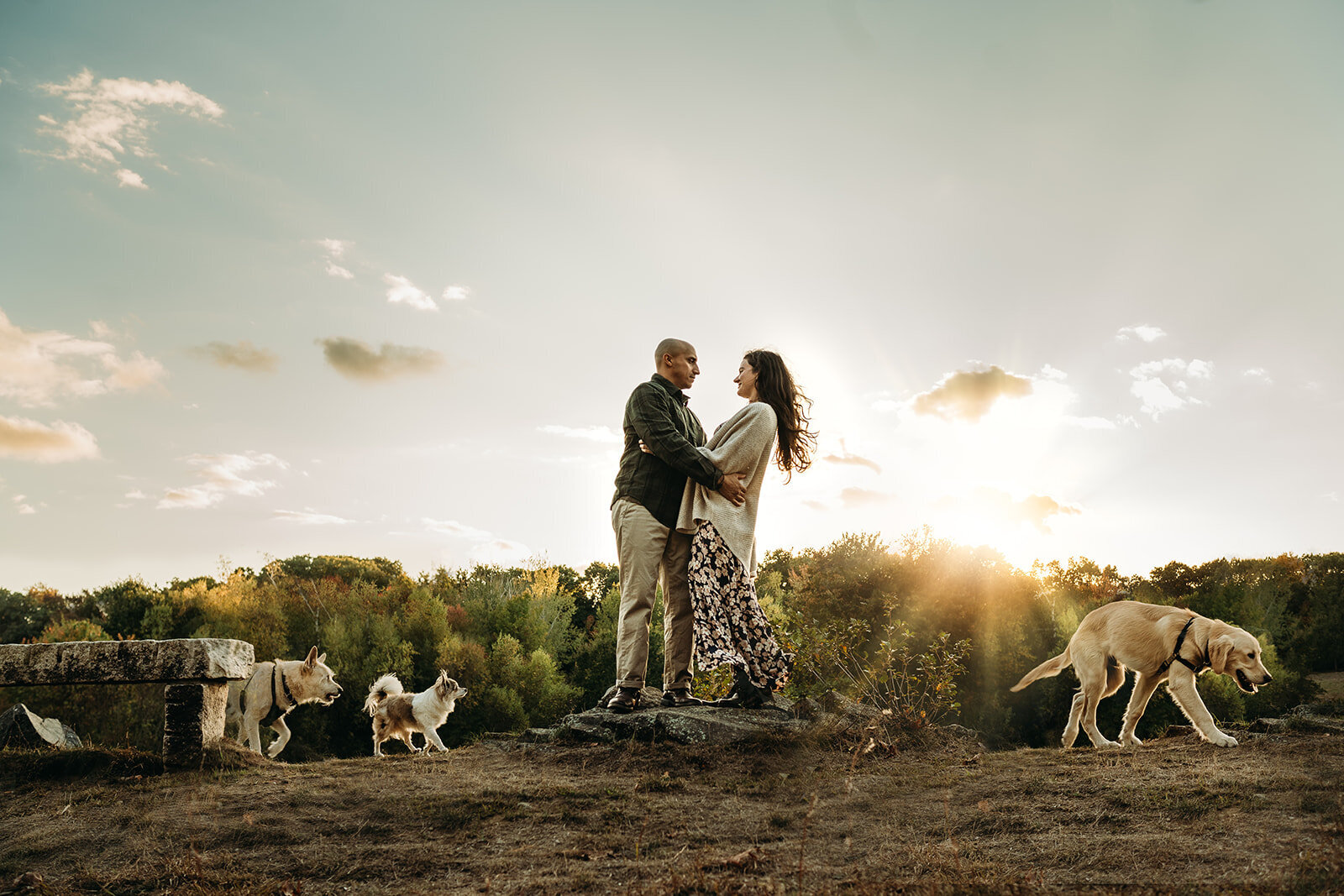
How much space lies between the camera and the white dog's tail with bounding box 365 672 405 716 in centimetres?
932

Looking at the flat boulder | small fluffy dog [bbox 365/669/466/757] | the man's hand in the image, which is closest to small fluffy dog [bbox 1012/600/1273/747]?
the flat boulder

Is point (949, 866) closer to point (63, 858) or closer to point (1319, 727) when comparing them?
point (63, 858)

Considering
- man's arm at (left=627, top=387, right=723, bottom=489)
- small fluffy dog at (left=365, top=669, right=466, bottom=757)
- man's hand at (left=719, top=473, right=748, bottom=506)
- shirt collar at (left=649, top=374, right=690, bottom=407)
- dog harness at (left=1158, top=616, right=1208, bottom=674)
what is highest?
shirt collar at (left=649, top=374, right=690, bottom=407)

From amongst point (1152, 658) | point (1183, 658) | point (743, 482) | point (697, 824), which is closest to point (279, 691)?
point (743, 482)

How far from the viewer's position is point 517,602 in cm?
2041

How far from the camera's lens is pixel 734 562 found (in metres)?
5.38

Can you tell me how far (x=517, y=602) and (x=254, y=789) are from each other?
16.3m

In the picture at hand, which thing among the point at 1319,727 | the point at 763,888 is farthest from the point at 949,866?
the point at 1319,727

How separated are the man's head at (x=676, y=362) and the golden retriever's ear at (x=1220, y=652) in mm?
4337

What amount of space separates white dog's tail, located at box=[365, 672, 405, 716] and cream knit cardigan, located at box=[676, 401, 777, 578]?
19.4ft

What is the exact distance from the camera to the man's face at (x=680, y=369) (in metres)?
5.75

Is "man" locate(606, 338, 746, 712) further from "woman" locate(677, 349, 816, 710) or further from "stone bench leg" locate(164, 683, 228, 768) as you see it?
"stone bench leg" locate(164, 683, 228, 768)

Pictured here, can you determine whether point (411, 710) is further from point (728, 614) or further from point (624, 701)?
point (728, 614)

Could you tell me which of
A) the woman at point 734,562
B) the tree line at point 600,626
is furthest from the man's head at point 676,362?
the tree line at point 600,626
